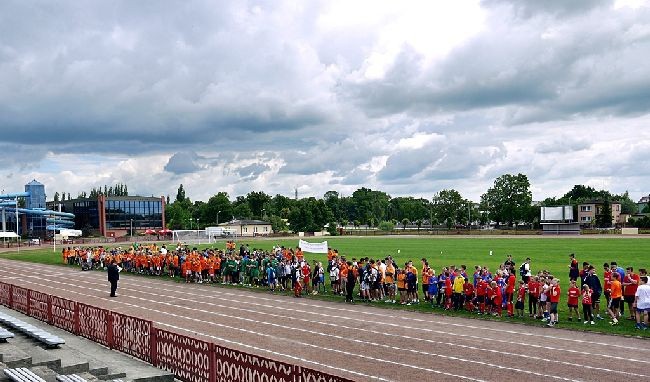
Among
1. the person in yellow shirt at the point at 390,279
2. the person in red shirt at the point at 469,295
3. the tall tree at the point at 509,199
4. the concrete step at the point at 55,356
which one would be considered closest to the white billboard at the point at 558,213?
the tall tree at the point at 509,199

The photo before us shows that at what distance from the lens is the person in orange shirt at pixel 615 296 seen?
63.6 ft

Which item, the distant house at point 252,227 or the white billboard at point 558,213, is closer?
the white billboard at point 558,213

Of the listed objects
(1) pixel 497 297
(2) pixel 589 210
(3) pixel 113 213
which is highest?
(3) pixel 113 213

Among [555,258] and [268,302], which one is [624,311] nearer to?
[268,302]

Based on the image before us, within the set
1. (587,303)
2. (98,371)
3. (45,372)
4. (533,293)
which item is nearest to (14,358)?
(45,372)

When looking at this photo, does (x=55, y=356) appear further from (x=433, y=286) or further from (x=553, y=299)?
(x=433, y=286)

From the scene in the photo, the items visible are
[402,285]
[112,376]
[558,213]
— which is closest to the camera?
[112,376]

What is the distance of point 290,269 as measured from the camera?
29578 millimetres

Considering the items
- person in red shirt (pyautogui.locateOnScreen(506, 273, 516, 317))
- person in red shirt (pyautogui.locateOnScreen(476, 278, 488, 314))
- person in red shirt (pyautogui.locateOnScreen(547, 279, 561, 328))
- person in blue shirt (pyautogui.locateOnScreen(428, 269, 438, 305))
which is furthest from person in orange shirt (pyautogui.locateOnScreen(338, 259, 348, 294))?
person in red shirt (pyautogui.locateOnScreen(547, 279, 561, 328))

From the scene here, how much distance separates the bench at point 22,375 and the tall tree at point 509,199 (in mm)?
125094

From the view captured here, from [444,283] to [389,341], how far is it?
6.54m

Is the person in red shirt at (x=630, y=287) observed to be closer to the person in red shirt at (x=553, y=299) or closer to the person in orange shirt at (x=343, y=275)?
the person in red shirt at (x=553, y=299)

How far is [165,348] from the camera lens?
12.9 m

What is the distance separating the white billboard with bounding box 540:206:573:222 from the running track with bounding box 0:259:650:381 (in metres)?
77.0
